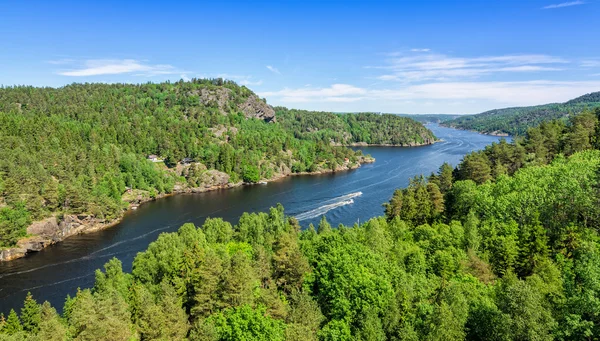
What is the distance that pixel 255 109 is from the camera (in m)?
194

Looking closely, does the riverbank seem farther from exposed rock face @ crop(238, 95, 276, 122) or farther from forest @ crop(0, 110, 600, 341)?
exposed rock face @ crop(238, 95, 276, 122)

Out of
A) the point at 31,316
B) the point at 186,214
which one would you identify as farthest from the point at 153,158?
the point at 31,316

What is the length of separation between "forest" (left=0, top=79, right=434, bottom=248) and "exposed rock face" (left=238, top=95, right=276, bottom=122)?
0.54m

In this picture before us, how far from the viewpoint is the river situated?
176 feet

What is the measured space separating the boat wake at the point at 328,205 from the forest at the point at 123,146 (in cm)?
3734

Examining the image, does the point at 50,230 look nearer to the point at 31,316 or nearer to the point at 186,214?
the point at 186,214

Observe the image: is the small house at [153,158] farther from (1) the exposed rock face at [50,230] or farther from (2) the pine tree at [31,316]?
(2) the pine tree at [31,316]

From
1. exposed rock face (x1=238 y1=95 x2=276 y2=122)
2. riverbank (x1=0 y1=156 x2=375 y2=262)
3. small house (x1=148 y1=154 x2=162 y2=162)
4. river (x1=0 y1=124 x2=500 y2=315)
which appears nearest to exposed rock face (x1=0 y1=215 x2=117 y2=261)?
riverbank (x1=0 y1=156 x2=375 y2=262)

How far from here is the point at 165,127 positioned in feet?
458

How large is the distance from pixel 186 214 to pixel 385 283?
66.0 meters

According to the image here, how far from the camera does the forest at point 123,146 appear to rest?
76062 millimetres

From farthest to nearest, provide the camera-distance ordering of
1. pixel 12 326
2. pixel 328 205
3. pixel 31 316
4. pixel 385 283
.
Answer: pixel 328 205 → pixel 31 316 → pixel 12 326 → pixel 385 283

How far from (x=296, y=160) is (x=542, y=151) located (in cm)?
9090

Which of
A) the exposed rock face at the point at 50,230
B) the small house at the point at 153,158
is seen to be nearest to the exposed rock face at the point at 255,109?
the small house at the point at 153,158
